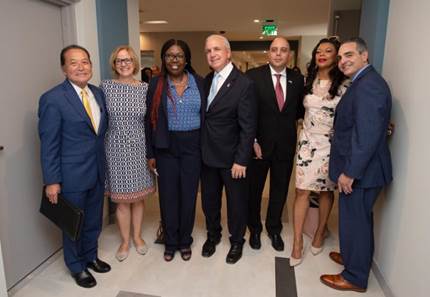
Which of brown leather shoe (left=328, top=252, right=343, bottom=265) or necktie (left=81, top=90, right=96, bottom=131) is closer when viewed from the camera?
necktie (left=81, top=90, right=96, bottom=131)

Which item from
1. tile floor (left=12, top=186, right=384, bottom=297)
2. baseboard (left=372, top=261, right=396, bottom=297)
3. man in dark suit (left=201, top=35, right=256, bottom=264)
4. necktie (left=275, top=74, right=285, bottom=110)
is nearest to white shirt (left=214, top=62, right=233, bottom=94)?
man in dark suit (left=201, top=35, right=256, bottom=264)

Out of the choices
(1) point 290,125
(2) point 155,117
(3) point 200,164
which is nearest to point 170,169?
(3) point 200,164

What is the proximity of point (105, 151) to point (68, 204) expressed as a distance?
474 mm

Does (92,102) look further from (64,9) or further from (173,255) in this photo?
(173,255)

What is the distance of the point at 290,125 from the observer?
2373 mm

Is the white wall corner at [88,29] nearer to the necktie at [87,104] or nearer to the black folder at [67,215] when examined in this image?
the necktie at [87,104]

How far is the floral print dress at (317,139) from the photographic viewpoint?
221 centimetres

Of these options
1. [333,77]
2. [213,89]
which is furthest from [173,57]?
[333,77]

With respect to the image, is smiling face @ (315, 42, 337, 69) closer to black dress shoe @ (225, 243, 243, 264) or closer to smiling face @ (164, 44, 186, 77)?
smiling face @ (164, 44, 186, 77)

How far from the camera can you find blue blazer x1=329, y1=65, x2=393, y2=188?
1.77 m

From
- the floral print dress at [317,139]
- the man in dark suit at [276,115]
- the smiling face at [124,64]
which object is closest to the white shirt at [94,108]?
the smiling face at [124,64]

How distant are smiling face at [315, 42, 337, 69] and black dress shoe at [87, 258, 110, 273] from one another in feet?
6.53

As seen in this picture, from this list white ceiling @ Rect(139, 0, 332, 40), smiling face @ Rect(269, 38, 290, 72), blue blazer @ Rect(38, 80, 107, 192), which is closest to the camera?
blue blazer @ Rect(38, 80, 107, 192)

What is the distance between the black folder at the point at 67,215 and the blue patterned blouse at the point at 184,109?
2.49 feet
